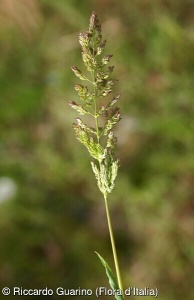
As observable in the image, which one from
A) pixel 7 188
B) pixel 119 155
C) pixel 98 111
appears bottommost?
pixel 98 111

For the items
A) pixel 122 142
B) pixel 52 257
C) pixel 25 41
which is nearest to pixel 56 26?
pixel 25 41

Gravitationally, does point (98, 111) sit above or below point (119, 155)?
below

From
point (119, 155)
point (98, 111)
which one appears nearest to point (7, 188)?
point (119, 155)

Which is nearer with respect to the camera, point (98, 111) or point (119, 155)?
point (98, 111)

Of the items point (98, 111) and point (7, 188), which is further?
point (7, 188)

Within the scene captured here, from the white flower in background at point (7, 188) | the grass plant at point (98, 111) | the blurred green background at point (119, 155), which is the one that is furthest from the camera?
the white flower in background at point (7, 188)

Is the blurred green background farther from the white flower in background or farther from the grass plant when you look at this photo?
the grass plant

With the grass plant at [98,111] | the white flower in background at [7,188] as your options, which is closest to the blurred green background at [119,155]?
the white flower in background at [7,188]

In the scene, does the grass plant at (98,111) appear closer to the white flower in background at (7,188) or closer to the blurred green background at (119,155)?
the blurred green background at (119,155)

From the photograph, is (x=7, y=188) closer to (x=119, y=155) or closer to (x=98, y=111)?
(x=119, y=155)
